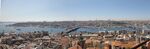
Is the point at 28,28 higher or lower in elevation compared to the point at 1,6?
lower

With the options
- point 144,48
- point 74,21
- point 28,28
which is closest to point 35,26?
point 28,28

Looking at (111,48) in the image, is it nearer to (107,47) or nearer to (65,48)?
(107,47)

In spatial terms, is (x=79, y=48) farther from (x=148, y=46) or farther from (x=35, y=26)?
(x=35, y=26)

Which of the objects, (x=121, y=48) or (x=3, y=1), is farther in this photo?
(x=121, y=48)

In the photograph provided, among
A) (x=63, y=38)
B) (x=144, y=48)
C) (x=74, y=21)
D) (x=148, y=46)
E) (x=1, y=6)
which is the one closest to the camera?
(x=1, y=6)

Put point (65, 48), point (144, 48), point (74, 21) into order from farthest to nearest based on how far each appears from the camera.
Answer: point (74, 21), point (65, 48), point (144, 48)

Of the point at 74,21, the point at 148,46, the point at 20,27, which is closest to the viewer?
the point at 148,46

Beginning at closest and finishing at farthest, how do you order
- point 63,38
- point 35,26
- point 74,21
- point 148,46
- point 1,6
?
point 1,6
point 148,46
point 63,38
point 74,21
point 35,26

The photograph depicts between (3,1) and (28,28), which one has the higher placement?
(3,1)

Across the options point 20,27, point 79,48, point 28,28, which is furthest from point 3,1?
point 20,27

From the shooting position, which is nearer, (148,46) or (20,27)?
(148,46)
